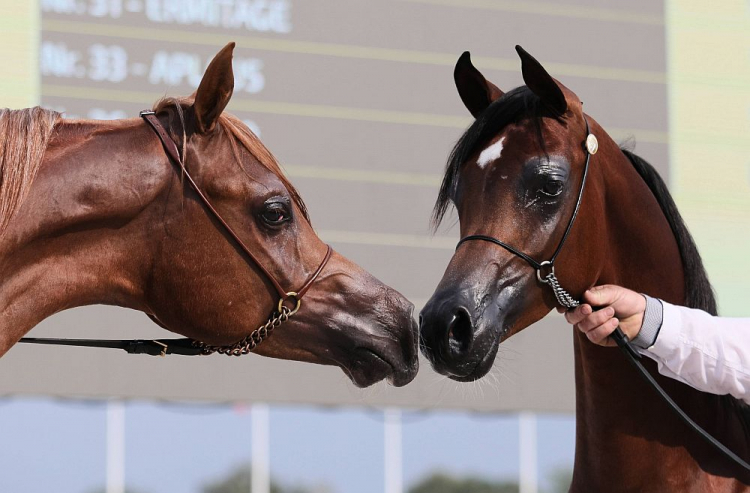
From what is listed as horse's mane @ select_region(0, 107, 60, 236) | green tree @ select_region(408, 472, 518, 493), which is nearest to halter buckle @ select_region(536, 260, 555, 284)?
horse's mane @ select_region(0, 107, 60, 236)

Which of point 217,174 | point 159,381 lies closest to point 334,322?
point 217,174

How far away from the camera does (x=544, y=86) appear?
7.09ft

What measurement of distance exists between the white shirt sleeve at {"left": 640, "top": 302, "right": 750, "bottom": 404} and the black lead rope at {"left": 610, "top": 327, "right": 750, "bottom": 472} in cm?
5

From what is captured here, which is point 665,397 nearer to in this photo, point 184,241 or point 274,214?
point 274,214

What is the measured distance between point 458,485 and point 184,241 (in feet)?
12.1

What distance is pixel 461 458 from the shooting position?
478 centimetres

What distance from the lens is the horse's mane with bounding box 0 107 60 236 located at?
5.79ft

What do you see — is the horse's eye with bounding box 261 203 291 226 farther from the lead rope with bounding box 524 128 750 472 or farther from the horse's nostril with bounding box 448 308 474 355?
the lead rope with bounding box 524 128 750 472

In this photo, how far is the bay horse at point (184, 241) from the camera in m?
1.81

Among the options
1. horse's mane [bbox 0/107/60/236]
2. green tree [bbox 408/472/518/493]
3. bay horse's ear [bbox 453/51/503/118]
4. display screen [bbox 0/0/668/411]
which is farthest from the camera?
green tree [bbox 408/472/518/493]

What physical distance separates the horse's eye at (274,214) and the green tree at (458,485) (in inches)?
138

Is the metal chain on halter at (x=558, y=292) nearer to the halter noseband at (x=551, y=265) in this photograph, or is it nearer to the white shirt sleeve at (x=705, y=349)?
the halter noseband at (x=551, y=265)

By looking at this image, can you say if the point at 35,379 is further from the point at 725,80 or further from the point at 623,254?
the point at 725,80

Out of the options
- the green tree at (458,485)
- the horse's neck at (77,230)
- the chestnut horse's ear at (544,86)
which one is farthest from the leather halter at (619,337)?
the green tree at (458,485)
